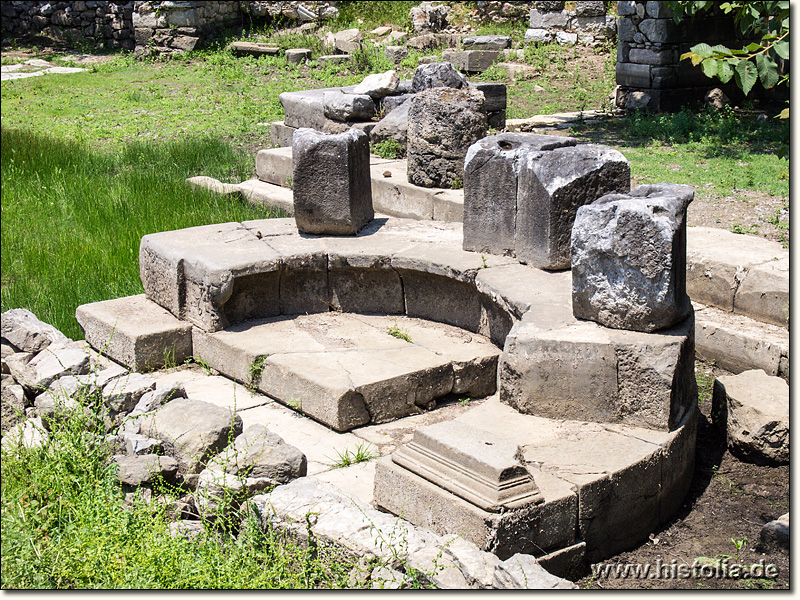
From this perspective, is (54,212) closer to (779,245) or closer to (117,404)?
(117,404)

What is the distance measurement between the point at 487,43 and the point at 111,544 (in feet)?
47.1

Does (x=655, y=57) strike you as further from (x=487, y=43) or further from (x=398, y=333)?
(x=398, y=333)

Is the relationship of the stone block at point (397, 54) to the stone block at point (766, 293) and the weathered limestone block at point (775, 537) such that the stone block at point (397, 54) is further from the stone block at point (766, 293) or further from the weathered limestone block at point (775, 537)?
the weathered limestone block at point (775, 537)

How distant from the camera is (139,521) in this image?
3.50 meters

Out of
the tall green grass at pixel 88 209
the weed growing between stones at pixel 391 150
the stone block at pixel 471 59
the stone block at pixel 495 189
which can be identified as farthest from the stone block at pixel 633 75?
the stone block at pixel 495 189

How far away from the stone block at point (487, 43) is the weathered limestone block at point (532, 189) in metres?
10.8

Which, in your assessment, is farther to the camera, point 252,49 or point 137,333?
point 252,49

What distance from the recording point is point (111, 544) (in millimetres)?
3338

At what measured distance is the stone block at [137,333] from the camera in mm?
5621

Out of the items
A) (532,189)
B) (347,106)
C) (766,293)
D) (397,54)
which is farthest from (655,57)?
(532,189)

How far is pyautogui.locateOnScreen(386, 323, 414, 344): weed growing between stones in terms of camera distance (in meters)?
5.61

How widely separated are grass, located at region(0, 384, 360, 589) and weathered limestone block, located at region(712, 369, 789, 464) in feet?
8.06

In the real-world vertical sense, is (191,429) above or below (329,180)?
below

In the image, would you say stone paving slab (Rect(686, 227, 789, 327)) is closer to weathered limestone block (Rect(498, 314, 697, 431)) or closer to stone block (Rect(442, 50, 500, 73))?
weathered limestone block (Rect(498, 314, 697, 431))
